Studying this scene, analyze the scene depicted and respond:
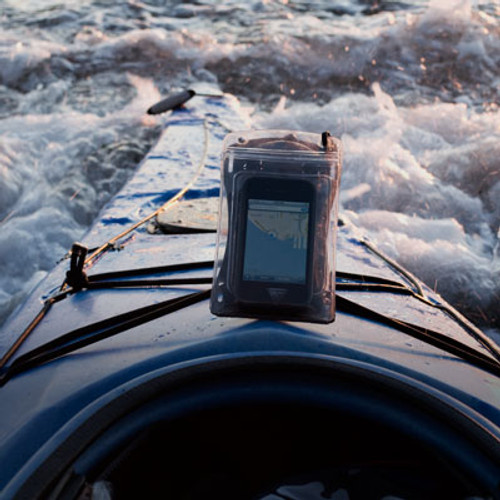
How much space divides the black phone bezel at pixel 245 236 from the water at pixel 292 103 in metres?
1.90

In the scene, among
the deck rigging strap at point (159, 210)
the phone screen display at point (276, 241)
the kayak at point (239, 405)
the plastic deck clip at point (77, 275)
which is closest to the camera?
the kayak at point (239, 405)

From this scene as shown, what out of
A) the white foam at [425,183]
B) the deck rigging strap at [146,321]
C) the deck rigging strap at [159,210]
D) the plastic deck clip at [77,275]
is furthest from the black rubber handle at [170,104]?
the deck rigging strap at [146,321]

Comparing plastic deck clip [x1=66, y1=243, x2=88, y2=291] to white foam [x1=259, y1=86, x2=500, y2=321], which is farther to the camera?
white foam [x1=259, y1=86, x2=500, y2=321]

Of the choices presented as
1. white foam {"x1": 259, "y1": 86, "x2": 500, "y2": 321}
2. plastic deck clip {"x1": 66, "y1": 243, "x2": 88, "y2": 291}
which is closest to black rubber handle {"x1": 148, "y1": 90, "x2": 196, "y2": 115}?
white foam {"x1": 259, "y1": 86, "x2": 500, "y2": 321}

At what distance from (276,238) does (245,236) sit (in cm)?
5

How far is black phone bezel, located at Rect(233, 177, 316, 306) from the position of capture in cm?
90

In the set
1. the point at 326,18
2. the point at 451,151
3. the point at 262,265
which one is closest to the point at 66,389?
the point at 262,265

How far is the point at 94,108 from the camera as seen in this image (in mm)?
4852

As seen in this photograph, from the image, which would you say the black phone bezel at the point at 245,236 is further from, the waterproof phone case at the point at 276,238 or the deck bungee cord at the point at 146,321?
the deck bungee cord at the point at 146,321

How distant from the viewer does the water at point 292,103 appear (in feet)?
9.84

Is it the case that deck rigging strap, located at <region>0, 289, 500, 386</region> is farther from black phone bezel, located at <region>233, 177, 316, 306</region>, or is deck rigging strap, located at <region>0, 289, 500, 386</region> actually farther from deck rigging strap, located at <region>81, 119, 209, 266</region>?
deck rigging strap, located at <region>81, 119, 209, 266</region>

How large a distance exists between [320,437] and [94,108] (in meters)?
4.58

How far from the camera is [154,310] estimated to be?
102 cm

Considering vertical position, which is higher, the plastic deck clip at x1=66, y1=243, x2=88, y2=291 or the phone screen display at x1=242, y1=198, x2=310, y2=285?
the plastic deck clip at x1=66, y1=243, x2=88, y2=291
